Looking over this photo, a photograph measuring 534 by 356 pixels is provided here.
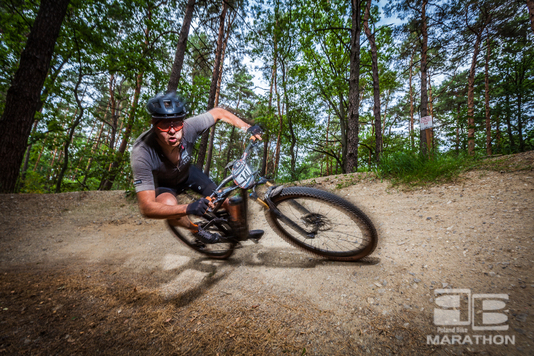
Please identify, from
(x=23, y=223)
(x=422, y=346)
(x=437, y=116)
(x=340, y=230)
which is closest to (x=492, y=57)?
(x=437, y=116)

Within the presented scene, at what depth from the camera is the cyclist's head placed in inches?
81.6

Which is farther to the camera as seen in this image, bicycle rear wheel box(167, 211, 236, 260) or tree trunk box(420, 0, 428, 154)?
tree trunk box(420, 0, 428, 154)

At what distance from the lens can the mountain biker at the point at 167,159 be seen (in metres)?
1.87

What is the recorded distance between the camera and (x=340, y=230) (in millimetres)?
2189

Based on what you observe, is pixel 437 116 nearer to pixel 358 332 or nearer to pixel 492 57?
pixel 492 57

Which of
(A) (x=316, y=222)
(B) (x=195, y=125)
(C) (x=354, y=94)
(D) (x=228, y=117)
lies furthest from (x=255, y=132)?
(C) (x=354, y=94)

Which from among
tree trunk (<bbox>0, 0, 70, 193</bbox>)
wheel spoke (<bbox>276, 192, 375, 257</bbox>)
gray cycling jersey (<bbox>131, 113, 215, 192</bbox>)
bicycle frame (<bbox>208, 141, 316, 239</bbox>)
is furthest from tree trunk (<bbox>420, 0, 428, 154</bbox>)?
tree trunk (<bbox>0, 0, 70, 193</bbox>)

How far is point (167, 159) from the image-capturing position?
2.28 metres

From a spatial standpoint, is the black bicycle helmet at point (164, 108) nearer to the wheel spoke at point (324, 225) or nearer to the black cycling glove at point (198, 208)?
the black cycling glove at point (198, 208)

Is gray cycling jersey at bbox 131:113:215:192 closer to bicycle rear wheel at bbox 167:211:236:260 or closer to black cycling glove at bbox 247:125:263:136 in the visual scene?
bicycle rear wheel at bbox 167:211:236:260

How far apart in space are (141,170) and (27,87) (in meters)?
5.68

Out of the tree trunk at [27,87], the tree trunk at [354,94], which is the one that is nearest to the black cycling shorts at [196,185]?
the tree trunk at [354,94]

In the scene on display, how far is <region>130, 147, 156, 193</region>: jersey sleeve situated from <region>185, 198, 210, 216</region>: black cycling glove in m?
0.54

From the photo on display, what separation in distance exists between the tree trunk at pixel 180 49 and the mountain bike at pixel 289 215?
5828 mm
